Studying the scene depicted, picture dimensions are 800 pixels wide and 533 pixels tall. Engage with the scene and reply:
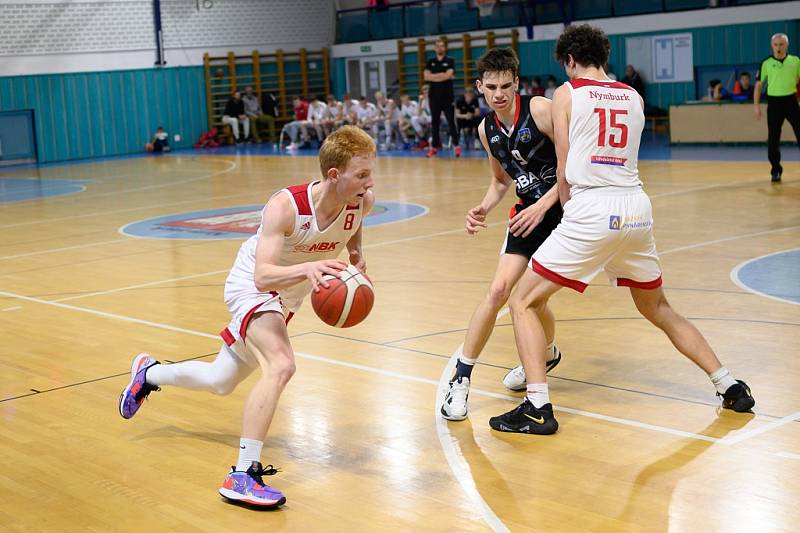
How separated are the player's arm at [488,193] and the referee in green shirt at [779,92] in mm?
9803

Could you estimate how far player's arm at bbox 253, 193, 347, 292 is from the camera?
4289mm

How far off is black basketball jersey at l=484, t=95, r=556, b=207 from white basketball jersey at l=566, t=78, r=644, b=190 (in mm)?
360

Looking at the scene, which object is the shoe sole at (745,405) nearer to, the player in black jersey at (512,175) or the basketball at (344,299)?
the player in black jersey at (512,175)

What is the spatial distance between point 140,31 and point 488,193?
26.7 m

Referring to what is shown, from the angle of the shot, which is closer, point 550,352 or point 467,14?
point 550,352

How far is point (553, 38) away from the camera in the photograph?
27.2m

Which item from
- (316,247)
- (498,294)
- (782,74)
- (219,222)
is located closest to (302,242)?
(316,247)

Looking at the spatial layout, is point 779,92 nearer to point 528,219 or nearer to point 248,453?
point 528,219

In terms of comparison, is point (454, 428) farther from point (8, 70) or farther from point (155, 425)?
point (8, 70)

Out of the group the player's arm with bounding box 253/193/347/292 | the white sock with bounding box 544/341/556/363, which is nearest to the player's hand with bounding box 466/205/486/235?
the white sock with bounding box 544/341/556/363

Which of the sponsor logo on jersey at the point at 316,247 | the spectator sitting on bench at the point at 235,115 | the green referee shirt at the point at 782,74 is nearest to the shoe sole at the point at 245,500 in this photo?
the sponsor logo on jersey at the point at 316,247

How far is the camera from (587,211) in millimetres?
5016

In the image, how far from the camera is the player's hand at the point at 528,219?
5.28 meters

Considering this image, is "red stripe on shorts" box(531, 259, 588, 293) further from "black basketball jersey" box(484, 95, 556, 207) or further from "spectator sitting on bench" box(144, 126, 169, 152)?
"spectator sitting on bench" box(144, 126, 169, 152)
